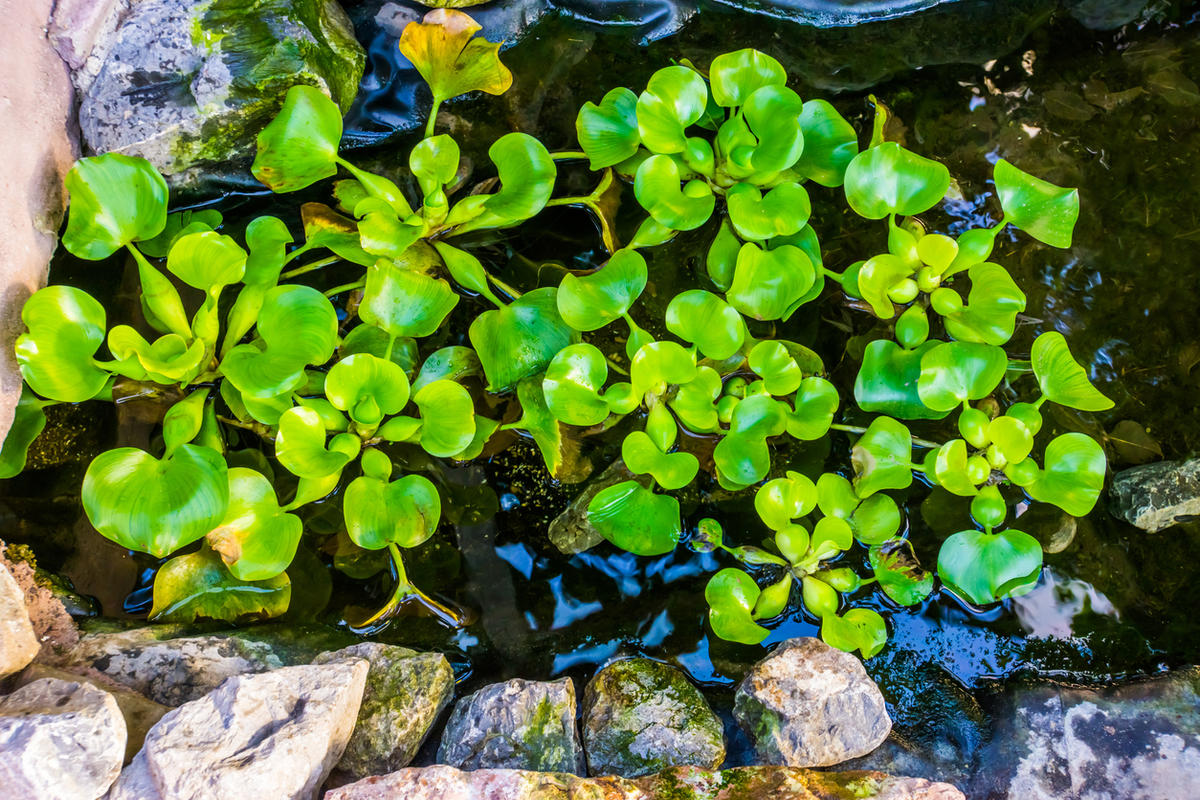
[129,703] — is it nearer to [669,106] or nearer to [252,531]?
[252,531]

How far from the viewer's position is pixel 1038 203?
6.49ft

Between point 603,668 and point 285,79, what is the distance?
1.72 metres

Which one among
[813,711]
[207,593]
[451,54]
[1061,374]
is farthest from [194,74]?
[1061,374]

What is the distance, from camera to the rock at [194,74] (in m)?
1.94

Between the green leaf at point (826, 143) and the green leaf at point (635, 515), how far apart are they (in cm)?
97

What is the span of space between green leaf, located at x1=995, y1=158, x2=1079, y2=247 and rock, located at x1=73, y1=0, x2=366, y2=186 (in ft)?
5.85

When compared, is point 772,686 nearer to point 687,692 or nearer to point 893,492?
point 687,692

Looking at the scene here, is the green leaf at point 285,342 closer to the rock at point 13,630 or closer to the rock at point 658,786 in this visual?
the rock at point 13,630

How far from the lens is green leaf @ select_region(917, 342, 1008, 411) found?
75.9 inches

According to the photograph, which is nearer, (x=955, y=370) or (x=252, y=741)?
(x=252, y=741)

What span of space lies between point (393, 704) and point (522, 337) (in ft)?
3.01

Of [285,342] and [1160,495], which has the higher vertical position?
[285,342]

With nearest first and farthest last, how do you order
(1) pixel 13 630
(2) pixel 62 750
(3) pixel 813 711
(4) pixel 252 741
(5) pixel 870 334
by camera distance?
1. (2) pixel 62 750
2. (4) pixel 252 741
3. (1) pixel 13 630
4. (3) pixel 813 711
5. (5) pixel 870 334

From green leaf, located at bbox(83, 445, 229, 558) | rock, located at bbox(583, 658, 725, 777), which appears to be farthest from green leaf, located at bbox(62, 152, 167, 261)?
rock, located at bbox(583, 658, 725, 777)
